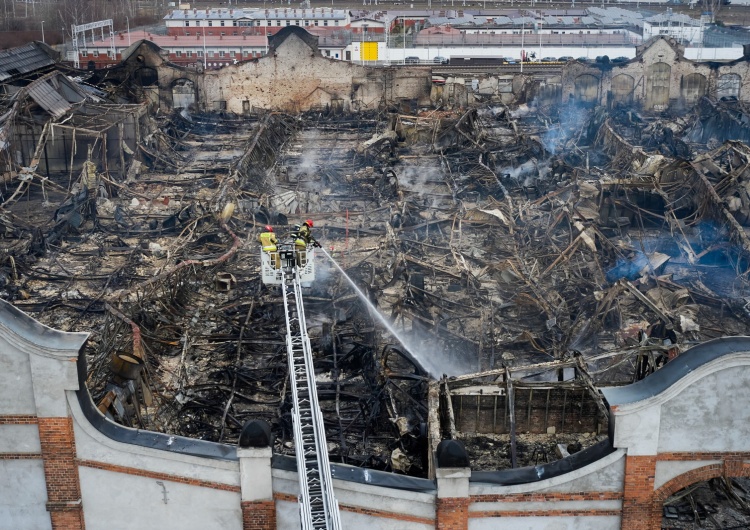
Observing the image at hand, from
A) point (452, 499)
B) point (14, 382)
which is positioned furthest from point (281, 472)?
point (14, 382)

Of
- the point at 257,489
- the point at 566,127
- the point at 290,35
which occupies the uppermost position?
the point at 290,35

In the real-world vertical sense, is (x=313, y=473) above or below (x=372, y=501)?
above

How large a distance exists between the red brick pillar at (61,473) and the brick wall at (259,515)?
2595 millimetres

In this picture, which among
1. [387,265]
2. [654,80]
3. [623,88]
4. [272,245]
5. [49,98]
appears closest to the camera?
[272,245]

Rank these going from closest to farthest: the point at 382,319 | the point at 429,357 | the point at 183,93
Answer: the point at 429,357
the point at 382,319
the point at 183,93

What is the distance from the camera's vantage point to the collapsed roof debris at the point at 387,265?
66.2 feet

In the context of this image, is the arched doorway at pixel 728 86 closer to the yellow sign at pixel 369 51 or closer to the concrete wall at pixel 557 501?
the yellow sign at pixel 369 51

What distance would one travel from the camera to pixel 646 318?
→ 85.3ft

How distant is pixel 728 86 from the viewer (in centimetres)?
6053

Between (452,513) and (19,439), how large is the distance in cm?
642

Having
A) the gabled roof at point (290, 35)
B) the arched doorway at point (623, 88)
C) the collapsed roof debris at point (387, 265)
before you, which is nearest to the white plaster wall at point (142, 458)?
the collapsed roof debris at point (387, 265)

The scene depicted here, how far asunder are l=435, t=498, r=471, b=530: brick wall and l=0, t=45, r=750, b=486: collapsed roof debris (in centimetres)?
330

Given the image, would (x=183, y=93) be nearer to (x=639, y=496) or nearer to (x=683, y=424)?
(x=639, y=496)

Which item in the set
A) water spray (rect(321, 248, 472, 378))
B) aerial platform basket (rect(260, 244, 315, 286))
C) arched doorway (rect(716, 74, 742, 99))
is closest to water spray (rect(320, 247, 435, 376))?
water spray (rect(321, 248, 472, 378))
